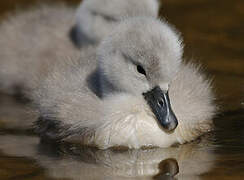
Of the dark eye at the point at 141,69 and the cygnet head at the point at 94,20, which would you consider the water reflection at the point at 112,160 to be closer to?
the dark eye at the point at 141,69

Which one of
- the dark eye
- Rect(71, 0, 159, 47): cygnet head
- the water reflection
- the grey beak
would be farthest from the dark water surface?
Rect(71, 0, 159, 47): cygnet head

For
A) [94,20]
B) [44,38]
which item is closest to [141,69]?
[94,20]

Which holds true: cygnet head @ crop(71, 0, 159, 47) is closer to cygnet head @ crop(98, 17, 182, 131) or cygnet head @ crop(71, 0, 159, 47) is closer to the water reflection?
cygnet head @ crop(98, 17, 182, 131)

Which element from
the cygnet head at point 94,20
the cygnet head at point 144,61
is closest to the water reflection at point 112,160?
the cygnet head at point 144,61

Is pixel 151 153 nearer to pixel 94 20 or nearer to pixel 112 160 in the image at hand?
pixel 112 160

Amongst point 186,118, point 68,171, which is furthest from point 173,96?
point 68,171
